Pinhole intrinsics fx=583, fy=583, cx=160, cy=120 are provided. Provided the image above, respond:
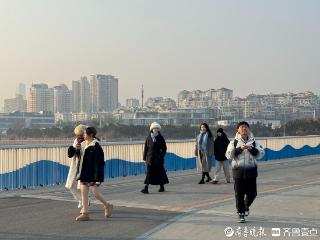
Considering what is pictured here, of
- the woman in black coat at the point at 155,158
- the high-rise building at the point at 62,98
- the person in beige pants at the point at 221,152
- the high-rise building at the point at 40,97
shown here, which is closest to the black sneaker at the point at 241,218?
the woman in black coat at the point at 155,158

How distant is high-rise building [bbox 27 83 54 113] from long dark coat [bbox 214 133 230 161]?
17043 centimetres

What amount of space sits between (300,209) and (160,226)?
2.99 metres

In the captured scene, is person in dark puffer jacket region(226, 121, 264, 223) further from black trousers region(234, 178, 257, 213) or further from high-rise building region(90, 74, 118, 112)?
high-rise building region(90, 74, 118, 112)

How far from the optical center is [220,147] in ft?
53.4

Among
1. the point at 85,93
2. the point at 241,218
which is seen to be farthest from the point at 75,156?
the point at 85,93

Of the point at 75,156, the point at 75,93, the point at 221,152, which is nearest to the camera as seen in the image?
the point at 75,156

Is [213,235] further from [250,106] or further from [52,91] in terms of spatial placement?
[52,91]

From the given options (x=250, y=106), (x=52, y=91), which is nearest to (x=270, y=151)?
(x=250, y=106)

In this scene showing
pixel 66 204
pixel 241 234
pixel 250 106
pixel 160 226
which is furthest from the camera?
pixel 250 106

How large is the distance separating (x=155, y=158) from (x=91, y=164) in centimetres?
409

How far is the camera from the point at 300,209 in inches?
421

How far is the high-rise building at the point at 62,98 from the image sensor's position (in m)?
185

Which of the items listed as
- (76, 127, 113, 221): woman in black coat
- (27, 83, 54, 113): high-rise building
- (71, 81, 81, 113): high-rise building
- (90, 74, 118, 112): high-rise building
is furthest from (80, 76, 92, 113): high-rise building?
(76, 127, 113, 221): woman in black coat

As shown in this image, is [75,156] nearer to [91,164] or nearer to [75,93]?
[91,164]
